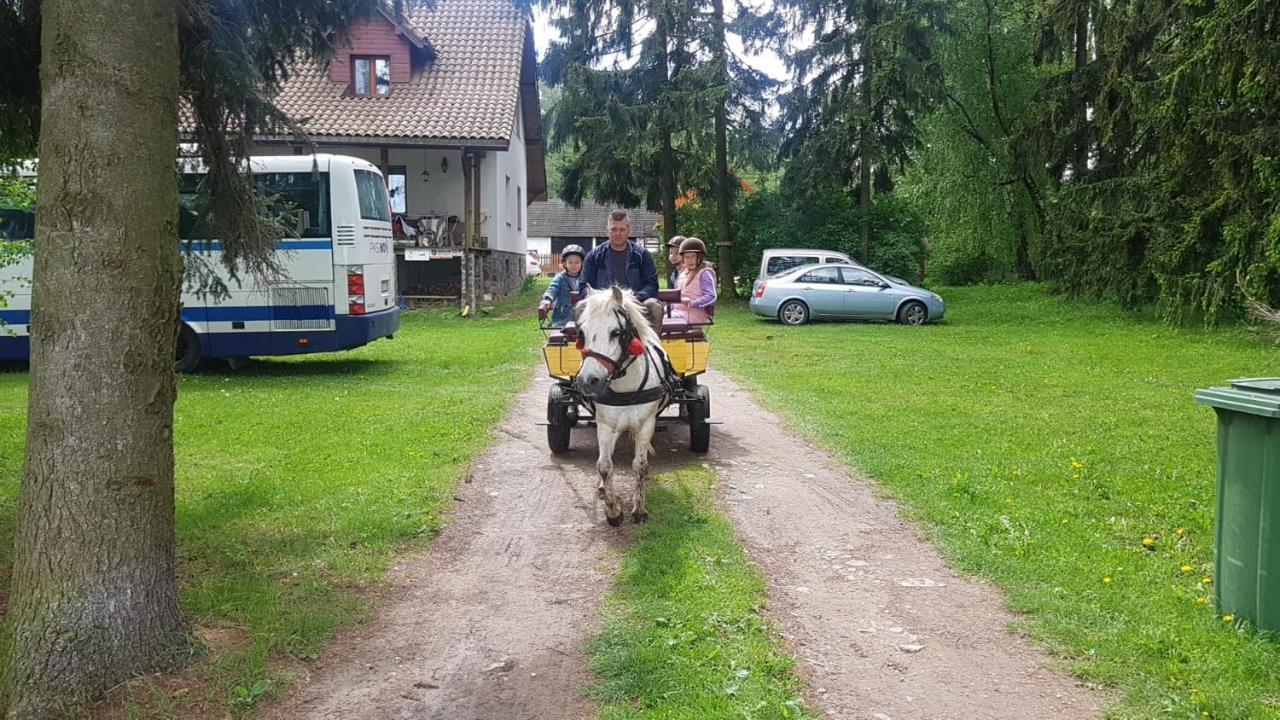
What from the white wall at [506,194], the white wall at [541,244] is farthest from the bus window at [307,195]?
the white wall at [541,244]

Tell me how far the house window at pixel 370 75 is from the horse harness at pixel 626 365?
2118 centimetres

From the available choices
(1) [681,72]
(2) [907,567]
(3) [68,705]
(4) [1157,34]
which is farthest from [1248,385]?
(1) [681,72]

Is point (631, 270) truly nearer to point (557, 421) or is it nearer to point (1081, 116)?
point (557, 421)

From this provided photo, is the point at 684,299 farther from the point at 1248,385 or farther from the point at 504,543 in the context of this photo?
the point at 1248,385

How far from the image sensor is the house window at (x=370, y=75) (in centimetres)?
2558

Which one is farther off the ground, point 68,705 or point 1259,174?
point 1259,174

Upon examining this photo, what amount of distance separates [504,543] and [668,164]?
23208mm

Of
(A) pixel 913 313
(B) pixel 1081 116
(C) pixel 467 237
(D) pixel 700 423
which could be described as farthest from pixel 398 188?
(D) pixel 700 423

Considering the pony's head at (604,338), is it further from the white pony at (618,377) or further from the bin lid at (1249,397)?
the bin lid at (1249,397)

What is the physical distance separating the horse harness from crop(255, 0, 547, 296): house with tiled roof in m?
17.8

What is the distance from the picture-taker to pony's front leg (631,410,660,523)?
21.1 feet

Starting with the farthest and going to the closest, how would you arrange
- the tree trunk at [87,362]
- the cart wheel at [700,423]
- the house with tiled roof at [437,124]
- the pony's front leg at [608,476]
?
1. the house with tiled roof at [437,124]
2. the cart wheel at [700,423]
3. the pony's front leg at [608,476]
4. the tree trunk at [87,362]

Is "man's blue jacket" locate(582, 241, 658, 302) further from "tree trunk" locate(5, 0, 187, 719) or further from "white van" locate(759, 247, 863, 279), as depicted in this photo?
"white van" locate(759, 247, 863, 279)

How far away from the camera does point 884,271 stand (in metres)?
31.2
